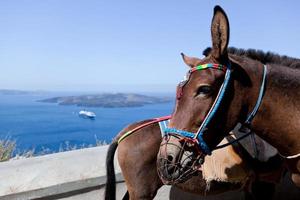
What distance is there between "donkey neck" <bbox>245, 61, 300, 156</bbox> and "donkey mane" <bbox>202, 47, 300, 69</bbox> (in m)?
0.13

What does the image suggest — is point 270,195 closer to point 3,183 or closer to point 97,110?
point 3,183

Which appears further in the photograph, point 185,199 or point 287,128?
point 185,199

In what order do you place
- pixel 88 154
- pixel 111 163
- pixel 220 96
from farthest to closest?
pixel 88 154 → pixel 111 163 → pixel 220 96

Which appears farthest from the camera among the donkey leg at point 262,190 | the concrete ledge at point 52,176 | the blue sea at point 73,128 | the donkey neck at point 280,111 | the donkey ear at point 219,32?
the blue sea at point 73,128

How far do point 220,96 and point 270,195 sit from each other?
196cm

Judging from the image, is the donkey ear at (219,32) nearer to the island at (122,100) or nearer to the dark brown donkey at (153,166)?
the dark brown donkey at (153,166)

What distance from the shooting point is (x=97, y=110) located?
36500 millimetres

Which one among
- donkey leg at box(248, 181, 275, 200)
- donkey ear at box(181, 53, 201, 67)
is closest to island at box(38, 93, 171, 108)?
donkey leg at box(248, 181, 275, 200)

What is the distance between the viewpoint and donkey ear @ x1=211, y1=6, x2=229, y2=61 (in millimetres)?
1655

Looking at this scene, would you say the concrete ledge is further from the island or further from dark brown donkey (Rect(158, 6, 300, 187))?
the island

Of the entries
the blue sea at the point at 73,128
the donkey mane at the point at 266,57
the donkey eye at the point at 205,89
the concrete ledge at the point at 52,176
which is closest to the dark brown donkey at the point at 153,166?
the concrete ledge at the point at 52,176

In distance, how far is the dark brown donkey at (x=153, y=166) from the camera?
8.93 feet

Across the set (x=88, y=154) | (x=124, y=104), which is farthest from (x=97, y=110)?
(x=88, y=154)

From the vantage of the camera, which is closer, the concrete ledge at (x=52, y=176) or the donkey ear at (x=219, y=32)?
the donkey ear at (x=219, y=32)
